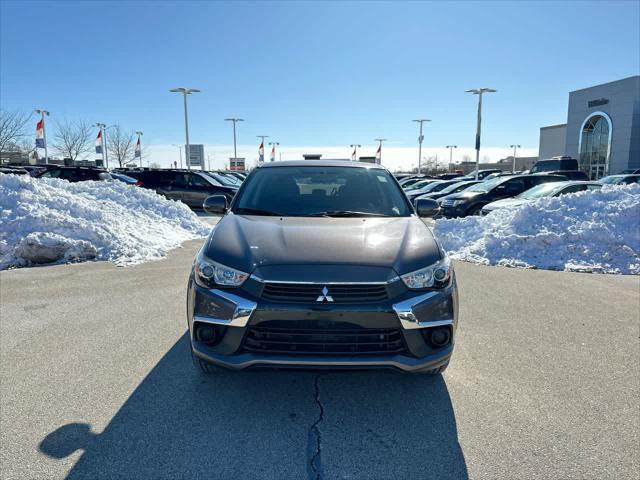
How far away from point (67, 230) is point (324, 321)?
702 cm

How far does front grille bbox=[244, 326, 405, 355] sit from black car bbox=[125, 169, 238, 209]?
15150mm

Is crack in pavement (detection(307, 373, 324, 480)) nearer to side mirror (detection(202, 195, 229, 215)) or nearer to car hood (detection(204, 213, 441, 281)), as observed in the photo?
car hood (detection(204, 213, 441, 281))

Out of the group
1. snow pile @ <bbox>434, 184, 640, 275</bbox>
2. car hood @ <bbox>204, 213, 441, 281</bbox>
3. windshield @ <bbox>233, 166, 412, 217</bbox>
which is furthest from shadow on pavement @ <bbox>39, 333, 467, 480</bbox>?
snow pile @ <bbox>434, 184, 640, 275</bbox>

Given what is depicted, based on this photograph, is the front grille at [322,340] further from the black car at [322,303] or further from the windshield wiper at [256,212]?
the windshield wiper at [256,212]

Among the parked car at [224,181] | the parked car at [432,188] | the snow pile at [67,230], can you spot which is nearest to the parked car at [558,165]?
the parked car at [432,188]

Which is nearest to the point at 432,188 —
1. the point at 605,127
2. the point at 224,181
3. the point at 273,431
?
the point at 224,181

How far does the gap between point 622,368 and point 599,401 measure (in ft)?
2.44

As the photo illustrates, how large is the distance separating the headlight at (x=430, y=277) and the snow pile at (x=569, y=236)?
5272 mm

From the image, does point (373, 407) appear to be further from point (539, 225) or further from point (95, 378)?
point (539, 225)

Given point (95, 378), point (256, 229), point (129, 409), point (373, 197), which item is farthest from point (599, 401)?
point (95, 378)

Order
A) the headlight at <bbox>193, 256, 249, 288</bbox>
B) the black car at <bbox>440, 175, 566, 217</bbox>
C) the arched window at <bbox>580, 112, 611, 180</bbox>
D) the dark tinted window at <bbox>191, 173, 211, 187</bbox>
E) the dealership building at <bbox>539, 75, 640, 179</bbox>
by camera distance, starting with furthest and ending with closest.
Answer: the arched window at <bbox>580, 112, 611, 180</bbox> → the dealership building at <bbox>539, 75, 640, 179</bbox> → the dark tinted window at <bbox>191, 173, 211, 187</bbox> → the black car at <bbox>440, 175, 566, 217</bbox> → the headlight at <bbox>193, 256, 249, 288</bbox>

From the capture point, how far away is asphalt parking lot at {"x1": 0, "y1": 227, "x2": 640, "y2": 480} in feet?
7.99

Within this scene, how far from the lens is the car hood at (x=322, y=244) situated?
2779mm

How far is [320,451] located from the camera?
100 inches
